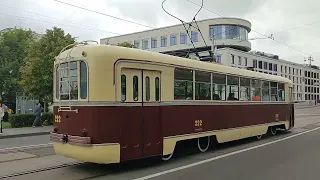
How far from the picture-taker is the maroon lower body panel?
8242mm

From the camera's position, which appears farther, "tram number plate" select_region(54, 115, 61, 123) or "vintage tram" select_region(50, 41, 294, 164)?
"tram number plate" select_region(54, 115, 61, 123)

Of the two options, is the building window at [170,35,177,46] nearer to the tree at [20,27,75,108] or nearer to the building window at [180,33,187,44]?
the building window at [180,33,187,44]

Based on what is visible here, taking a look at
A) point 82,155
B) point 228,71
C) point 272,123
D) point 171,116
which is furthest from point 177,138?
point 272,123

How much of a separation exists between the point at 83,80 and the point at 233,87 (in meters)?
6.32

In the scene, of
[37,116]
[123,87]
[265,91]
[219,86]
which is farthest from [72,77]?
[37,116]

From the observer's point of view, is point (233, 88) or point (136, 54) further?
point (233, 88)

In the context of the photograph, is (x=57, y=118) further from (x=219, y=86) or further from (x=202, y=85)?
(x=219, y=86)

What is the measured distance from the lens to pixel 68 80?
28.9 feet

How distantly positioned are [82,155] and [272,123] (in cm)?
1054

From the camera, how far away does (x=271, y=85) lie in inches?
639

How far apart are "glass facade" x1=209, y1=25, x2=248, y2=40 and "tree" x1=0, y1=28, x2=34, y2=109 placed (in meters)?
39.5

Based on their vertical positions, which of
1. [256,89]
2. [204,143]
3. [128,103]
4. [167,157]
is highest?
[256,89]

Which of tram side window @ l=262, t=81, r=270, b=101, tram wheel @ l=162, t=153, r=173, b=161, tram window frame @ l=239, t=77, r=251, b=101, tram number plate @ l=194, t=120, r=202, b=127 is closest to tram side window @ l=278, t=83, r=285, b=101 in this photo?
tram side window @ l=262, t=81, r=270, b=101

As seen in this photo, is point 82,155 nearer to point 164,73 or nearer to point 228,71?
point 164,73
